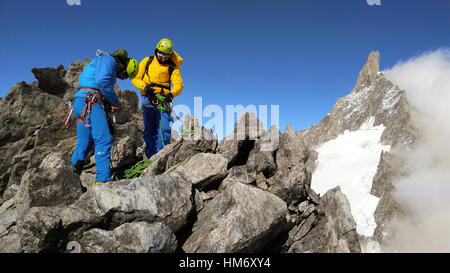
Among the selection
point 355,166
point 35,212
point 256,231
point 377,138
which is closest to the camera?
point 35,212

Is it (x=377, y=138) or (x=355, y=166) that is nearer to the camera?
(x=355, y=166)

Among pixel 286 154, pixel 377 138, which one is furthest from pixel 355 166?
pixel 286 154

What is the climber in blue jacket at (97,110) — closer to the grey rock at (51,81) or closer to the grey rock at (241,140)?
the grey rock at (241,140)

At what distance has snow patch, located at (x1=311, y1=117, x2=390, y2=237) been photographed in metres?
102

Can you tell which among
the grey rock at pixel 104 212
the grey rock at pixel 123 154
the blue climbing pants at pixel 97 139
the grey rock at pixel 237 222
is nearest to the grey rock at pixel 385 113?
the grey rock at pixel 123 154

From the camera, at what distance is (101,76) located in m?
8.23

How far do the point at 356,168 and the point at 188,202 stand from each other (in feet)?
506

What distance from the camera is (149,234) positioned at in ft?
17.0

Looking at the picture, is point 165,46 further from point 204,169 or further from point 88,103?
point 204,169

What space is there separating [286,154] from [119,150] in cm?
722

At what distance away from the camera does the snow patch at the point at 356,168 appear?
336 ft

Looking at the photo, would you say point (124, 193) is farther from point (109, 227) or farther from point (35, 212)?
point (35, 212)

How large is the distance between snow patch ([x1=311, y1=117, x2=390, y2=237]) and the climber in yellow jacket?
4114 inches
